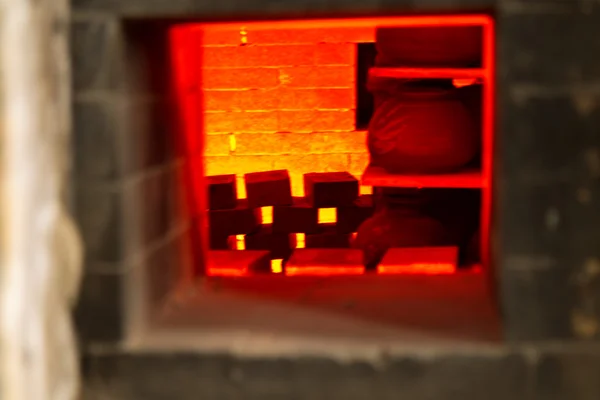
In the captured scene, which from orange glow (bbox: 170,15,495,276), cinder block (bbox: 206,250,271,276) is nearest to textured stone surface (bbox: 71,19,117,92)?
cinder block (bbox: 206,250,271,276)

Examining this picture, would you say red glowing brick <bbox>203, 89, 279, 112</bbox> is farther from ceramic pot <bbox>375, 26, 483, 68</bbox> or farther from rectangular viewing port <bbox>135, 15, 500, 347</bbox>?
ceramic pot <bbox>375, 26, 483, 68</bbox>

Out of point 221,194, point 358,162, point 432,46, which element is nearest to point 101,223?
point 432,46

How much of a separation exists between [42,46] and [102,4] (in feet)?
0.58

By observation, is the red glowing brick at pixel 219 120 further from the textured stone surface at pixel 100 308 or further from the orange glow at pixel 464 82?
the textured stone surface at pixel 100 308

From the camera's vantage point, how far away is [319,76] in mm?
4637

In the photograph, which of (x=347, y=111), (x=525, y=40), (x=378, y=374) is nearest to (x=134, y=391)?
(x=378, y=374)

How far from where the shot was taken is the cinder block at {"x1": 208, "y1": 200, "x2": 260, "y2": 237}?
155 inches

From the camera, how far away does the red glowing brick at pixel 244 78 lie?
15.1ft

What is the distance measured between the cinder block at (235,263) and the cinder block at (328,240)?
3.90ft

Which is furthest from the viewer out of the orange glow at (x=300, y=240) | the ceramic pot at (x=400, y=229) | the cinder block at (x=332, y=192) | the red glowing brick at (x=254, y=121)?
the red glowing brick at (x=254, y=121)

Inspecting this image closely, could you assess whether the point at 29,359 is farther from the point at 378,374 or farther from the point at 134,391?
the point at 378,374

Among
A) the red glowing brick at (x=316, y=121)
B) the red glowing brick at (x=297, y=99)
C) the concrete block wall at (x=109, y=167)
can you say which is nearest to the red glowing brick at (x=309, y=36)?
the red glowing brick at (x=297, y=99)

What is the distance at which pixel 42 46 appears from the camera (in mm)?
1497

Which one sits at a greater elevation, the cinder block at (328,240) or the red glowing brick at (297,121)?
the red glowing brick at (297,121)
